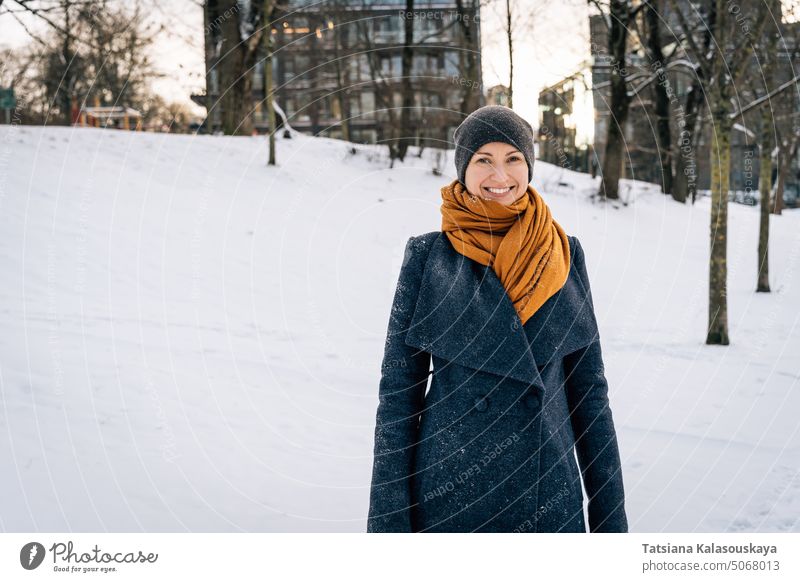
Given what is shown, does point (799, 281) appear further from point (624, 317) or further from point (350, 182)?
point (350, 182)

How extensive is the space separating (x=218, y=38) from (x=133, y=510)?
42.8ft

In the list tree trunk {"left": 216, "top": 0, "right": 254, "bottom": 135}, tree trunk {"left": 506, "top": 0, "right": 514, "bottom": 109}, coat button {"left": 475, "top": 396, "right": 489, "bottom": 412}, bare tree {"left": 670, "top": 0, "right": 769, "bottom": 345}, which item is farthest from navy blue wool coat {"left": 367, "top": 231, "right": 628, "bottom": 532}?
tree trunk {"left": 216, "top": 0, "right": 254, "bottom": 135}

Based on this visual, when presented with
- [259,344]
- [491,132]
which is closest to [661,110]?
[259,344]

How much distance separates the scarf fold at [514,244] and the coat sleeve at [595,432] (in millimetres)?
173

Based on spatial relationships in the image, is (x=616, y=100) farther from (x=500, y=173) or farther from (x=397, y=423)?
(x=397, y=423)

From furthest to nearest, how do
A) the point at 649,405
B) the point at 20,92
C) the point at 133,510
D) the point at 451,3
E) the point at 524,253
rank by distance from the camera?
the point at 20,92 → the point at 451,3 → the point at 649,405 → the point at 133,510 → the point at 524,253

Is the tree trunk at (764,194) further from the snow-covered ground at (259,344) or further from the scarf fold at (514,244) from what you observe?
the scarf fold at (514,244)

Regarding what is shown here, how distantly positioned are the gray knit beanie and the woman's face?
22 mm

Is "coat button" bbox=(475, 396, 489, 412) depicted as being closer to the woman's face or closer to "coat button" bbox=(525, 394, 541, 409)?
"coat button" bbox=(525, 394, 541, 409)

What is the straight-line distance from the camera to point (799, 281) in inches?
501

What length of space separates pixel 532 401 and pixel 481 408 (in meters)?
0.16

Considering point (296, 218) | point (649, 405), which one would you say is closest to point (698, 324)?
point (649, 405)

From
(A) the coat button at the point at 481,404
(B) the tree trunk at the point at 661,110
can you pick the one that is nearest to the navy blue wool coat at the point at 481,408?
(A) the coat button at the point at 481,404

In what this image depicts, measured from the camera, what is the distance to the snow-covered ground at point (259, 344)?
13.4 feet
